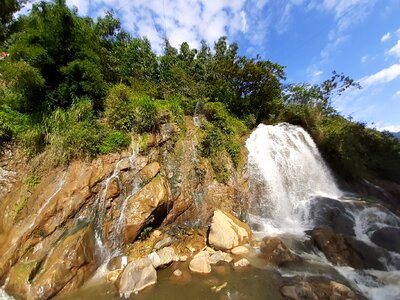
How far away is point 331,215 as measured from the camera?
9406 mm

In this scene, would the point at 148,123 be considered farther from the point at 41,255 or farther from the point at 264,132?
the point at 264,132

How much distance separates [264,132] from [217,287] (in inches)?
373

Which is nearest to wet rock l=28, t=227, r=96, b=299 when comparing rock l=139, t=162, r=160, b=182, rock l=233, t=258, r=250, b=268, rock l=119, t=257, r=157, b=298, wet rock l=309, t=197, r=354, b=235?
rock l=119, t=257, r=157, b=298

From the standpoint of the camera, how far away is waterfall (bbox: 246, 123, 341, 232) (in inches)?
407

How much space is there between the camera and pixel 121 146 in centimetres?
936

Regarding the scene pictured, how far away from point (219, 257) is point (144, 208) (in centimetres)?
290

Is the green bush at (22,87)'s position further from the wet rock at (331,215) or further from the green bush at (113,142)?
the wet rock at (331,215)

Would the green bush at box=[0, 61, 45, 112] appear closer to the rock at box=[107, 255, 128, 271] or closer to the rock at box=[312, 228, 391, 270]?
the rock at box=[107, 255, 128, 271]

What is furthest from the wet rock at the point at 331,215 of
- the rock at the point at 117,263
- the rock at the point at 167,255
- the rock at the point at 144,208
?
the rock at the point at 117,263

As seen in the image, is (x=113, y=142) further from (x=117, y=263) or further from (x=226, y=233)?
(x=226, y=233)

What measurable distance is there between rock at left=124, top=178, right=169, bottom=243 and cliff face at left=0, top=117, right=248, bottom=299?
0.03m

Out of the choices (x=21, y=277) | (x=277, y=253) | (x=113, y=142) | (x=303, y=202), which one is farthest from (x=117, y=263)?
(x=303, y=202)

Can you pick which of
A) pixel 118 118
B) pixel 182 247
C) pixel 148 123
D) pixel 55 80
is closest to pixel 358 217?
pixel 182 247

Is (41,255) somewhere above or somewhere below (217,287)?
above
